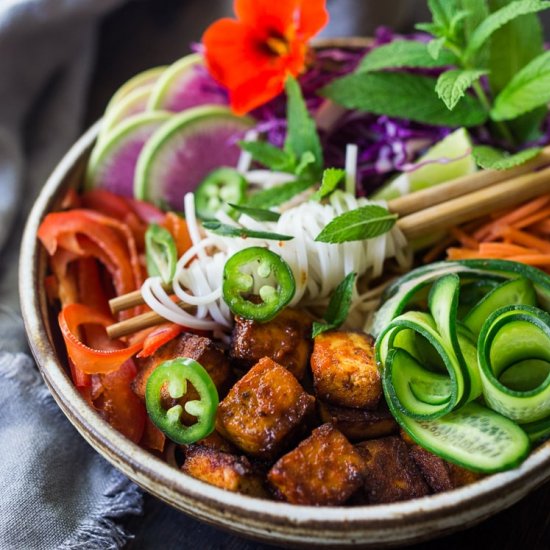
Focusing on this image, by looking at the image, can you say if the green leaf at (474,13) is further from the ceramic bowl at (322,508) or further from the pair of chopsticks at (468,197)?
the ceramic bowl at (322,508)

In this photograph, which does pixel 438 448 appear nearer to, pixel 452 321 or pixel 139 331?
pixel 452 321

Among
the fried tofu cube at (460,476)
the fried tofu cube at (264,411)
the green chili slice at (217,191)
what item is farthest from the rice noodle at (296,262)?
the fried tofu cube at (460,476)

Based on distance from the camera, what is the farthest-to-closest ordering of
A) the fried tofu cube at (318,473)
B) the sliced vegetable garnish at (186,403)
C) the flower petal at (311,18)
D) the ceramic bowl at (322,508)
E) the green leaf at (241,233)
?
the flower petal at (311,18)
the green leaf at (241,233)
the sliced vegetable garnish at (186,403)
the fried tofu cube at (318,473)
the ceramic bowl at (322,508)

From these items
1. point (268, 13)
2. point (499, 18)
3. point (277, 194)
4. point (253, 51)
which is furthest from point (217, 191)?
point (499, 18)

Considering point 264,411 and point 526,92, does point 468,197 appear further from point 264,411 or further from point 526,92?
point 264,411

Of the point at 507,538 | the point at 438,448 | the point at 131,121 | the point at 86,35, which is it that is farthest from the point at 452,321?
the point at 86,35

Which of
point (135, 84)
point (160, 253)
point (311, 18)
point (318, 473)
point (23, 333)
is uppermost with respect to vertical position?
point (311, 18)
